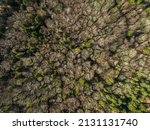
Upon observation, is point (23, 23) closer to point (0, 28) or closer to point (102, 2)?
point (0, 28)

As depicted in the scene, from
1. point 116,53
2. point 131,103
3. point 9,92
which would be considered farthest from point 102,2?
point 9,92

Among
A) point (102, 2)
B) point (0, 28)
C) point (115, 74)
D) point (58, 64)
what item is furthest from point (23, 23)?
point (115, 74)

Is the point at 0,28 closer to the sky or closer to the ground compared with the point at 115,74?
closer to the sky

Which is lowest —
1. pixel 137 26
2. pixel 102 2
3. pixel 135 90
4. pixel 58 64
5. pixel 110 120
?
pixel 110 120

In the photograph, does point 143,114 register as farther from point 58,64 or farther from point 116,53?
point 58,64

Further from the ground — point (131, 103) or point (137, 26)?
point (137, 26)

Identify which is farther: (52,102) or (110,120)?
(52,102)

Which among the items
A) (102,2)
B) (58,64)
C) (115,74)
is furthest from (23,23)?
(115,74)

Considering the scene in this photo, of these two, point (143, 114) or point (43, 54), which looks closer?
point (143, 114)

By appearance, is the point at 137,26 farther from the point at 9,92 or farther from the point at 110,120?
the point at 9,92
